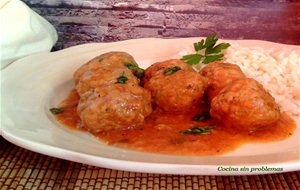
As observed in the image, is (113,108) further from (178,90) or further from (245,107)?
(245,107)

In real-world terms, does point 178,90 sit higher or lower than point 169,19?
higher

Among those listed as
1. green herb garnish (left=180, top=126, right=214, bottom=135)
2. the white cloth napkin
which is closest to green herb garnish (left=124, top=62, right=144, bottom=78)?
green herb garnish (left=180, top=126, right=214, bottom=135)

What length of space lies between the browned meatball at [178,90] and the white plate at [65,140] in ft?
0.99

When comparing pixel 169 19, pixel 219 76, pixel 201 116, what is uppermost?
pixel 219 76

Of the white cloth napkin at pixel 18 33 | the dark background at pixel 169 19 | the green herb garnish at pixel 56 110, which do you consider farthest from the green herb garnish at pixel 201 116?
the dark background at pixel 169 19

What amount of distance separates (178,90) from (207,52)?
55cm

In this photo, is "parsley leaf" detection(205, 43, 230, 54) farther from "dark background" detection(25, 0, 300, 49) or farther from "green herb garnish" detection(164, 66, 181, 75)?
"dark background" detection(25, 0, 300, 49)

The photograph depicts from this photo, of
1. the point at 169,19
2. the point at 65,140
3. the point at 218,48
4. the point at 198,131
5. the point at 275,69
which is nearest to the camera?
the point at 65,140

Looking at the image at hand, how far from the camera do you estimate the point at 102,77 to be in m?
1.63

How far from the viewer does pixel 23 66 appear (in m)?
1.97

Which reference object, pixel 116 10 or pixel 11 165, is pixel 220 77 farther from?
pixel 116 10

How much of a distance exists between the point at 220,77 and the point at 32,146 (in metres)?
0.76

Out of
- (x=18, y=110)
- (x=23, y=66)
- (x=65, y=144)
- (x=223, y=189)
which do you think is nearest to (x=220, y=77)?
(x=223, y=189)

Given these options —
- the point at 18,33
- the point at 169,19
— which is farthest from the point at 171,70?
the point at 169,19
